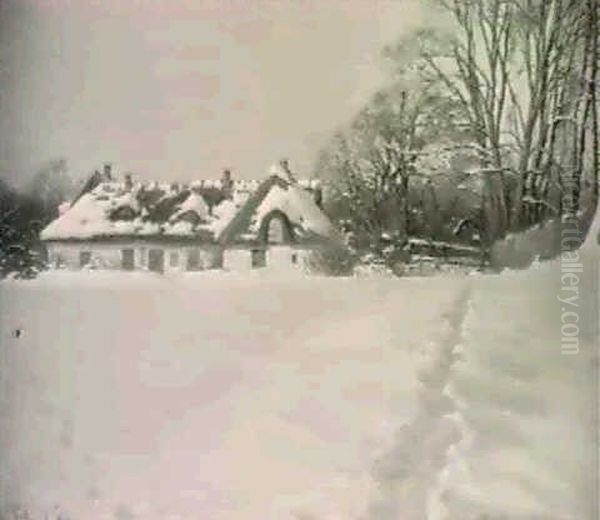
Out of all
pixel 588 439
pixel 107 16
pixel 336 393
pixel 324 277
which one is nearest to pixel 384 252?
pixel 324 277

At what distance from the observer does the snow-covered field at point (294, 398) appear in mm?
1502

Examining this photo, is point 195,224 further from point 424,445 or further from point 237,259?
point 424,445

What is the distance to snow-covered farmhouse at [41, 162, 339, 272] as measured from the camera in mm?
1572

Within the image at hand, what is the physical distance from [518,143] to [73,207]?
60 cm

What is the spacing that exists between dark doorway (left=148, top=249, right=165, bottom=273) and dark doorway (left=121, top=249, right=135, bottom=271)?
25 mm

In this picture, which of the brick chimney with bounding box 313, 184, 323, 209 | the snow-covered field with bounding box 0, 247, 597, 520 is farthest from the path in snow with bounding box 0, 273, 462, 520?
the brick chimney with bounding box 313, 184, 323, 209

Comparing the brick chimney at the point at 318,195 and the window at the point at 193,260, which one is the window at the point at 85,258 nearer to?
the window at the point at 193,260

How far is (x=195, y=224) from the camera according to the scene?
5.20 ft

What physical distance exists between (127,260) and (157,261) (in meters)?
0.05

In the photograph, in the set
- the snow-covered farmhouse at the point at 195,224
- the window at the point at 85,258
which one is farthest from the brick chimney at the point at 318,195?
the window at the point at 85,258

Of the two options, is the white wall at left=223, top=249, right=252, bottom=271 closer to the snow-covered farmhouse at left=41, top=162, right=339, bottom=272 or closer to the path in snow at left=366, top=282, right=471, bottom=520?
Answer: the snow-covered farmhouse at left=41, top=162, right=339, bottom=272

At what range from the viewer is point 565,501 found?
149 cm

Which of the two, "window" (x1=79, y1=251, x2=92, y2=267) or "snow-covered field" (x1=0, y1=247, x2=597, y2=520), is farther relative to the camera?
"window" (x1=79, y1=251, x2=92, y2=267)

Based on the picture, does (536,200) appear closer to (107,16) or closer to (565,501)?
(565,501)
